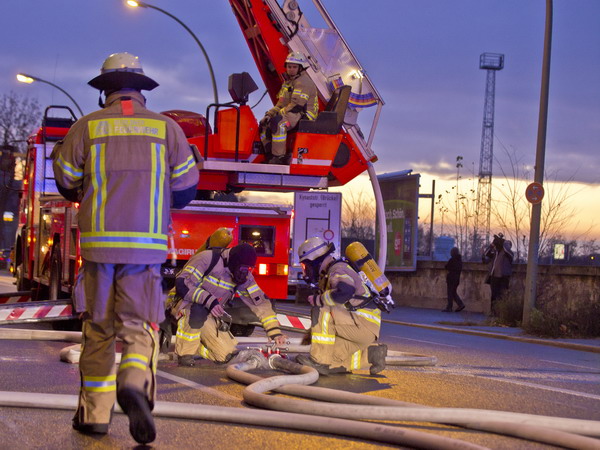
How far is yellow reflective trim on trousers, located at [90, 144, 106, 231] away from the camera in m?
5.27

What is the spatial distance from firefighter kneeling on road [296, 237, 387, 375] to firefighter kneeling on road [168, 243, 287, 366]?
51 centimetres

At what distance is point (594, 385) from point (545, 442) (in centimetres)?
414

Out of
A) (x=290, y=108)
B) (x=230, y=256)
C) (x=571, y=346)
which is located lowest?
(x=571, y=346)

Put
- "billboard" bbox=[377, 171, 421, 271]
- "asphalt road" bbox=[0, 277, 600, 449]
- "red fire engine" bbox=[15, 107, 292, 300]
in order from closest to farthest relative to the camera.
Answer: "asphalt road" bbox=[0, 277, 600, 449]
"red fire engine" bbox=[15, 107, 292, 300]
"billboard" bbox=[377, 171, 421, 271]

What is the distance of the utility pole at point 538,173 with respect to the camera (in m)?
17.2

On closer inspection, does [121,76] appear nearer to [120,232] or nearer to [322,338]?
[120,232]

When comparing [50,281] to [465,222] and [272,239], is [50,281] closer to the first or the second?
[272,239]

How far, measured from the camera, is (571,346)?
1466cm

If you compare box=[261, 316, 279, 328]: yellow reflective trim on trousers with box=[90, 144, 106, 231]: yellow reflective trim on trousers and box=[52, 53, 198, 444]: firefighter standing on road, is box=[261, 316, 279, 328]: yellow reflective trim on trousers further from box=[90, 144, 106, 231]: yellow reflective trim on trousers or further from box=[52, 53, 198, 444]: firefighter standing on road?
box=[90, 144, 106, 231]: yellow reflective trim on trousers

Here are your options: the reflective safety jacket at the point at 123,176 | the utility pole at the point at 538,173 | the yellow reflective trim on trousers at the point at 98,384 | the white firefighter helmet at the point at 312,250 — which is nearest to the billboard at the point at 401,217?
the utility pole at the point at 538,173

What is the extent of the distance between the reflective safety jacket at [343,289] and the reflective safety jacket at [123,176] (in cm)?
343

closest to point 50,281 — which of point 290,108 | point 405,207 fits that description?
point 290,108

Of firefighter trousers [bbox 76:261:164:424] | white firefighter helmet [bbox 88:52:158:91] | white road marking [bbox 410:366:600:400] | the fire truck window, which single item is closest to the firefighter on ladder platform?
the fire truck window

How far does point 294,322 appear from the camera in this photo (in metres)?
11.8
